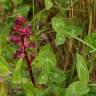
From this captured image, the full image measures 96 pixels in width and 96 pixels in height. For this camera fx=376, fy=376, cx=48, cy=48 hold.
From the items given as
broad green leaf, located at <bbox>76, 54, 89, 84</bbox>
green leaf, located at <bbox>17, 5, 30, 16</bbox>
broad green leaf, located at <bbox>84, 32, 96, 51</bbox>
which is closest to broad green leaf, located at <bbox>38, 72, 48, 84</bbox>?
broad green leaf, located at <bbox>76, 54, 89, 84</bbox>

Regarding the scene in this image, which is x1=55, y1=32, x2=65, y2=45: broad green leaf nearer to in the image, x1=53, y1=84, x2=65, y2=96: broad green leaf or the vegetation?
the vegetation

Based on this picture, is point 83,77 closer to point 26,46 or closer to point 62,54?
point 26,46

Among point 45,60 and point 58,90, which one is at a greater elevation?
point 45,60

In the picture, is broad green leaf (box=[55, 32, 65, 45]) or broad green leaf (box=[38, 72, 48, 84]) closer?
broad green leaf (box=[38, 72, 48, 84])

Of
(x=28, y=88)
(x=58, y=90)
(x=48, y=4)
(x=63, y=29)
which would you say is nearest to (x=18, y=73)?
(x=28, y=88)

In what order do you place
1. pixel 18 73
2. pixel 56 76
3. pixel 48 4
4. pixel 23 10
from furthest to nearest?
pixel 23 10, pixel 48 4, pixel 56 76, pixel 18 73

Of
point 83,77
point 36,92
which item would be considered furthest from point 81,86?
point 36,92

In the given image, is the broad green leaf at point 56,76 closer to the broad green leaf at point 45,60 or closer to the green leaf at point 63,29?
the broad green leaf at point 45,60

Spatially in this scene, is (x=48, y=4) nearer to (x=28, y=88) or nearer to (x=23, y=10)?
(x=23, y=10)
